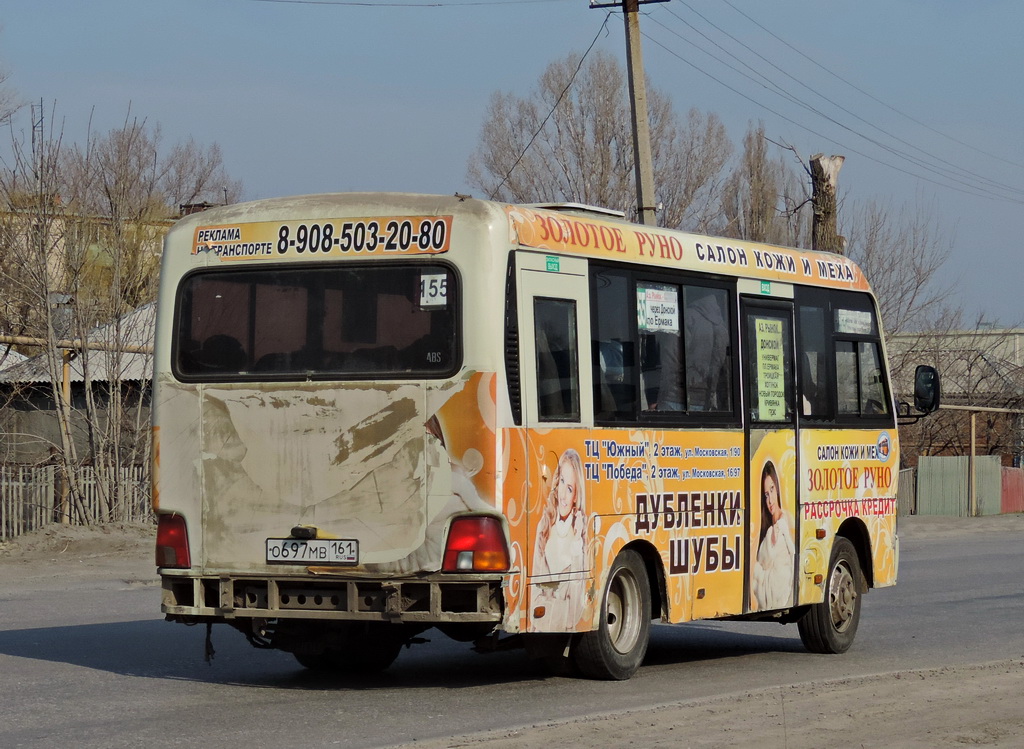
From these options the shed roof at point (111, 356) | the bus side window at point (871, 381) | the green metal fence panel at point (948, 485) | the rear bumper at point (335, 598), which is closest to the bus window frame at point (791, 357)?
the bus side window at point (871, 381)

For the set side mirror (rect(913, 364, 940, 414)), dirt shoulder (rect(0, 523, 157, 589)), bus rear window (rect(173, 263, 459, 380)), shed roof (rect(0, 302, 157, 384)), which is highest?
shed roof (rect(0, 302, 157, 384))

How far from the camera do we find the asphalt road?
8547 mm

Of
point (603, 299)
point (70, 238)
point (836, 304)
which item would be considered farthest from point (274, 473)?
point (70, 238)

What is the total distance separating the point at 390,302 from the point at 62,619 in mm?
6600

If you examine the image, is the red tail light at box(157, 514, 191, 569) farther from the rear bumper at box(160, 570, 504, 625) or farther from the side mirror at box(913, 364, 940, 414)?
the side mirror at box(913, 364, 940, 414)

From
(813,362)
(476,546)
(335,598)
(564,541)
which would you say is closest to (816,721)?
(564,541)

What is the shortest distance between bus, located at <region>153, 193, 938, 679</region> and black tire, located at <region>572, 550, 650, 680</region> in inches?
0.7

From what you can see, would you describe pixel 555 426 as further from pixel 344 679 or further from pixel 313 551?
pixel 344 679

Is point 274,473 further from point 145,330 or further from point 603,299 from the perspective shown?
point 145,330

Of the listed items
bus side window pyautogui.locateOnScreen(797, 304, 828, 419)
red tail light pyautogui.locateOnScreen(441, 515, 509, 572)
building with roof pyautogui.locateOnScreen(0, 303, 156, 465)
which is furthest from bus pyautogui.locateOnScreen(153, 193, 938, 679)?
building with roof pyautogui.locateOnScreen(0, 303, 156, 465)

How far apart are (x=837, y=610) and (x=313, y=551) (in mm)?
5246

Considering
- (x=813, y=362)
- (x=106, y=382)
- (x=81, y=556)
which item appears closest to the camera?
(x=813, y=362)

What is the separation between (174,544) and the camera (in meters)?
10.0

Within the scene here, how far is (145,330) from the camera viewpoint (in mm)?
25547
